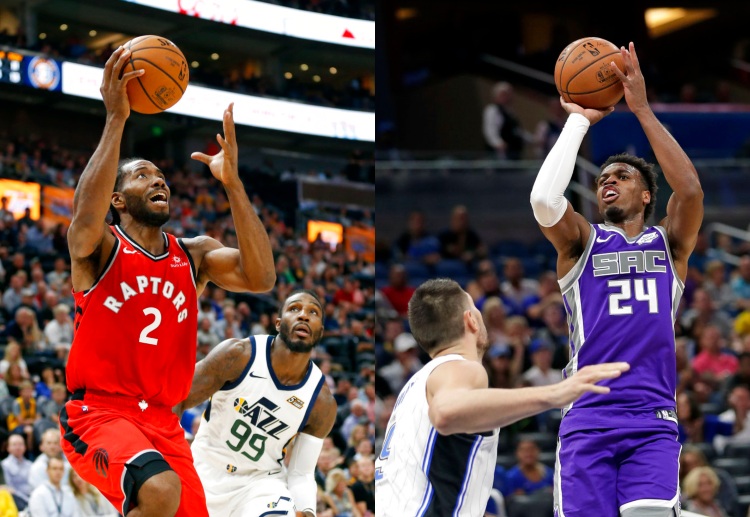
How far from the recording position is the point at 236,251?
479 centimetres

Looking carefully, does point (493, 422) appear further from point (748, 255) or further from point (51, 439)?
point (748, 255)

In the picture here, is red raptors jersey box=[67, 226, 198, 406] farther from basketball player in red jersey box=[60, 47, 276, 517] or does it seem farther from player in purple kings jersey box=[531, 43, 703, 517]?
player in purple kings jersey box=[531, 43, 703, 517]

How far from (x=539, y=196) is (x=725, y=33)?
17.7 m

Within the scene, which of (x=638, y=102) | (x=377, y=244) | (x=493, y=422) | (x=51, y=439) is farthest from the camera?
(x=377, y=244)

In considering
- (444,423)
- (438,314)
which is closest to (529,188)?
(438,314)

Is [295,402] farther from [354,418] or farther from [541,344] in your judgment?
[541,344]

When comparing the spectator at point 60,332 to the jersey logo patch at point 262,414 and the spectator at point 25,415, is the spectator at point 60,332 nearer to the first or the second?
the spectator at point 25,415

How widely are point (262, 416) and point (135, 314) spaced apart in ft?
5.16

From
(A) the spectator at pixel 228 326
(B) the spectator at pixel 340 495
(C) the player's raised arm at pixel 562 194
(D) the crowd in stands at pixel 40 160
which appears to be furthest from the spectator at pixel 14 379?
(C) the player's raised arm at pixel 562 194

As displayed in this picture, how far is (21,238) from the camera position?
1191 centimetres

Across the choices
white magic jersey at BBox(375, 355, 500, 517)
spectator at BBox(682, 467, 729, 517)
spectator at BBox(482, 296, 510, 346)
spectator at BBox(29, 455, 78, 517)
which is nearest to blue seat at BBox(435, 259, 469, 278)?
spectator at BBox(482, 296, 510, 346)

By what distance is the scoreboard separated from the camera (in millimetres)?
12406

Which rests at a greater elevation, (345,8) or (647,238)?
(345,8)

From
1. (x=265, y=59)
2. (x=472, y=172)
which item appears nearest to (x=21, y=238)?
(x=265, y=59)
